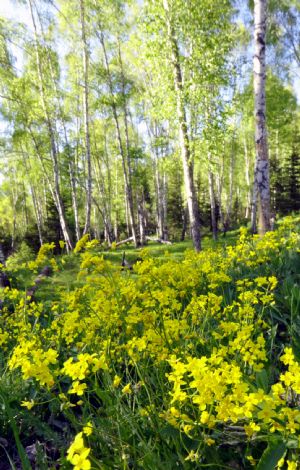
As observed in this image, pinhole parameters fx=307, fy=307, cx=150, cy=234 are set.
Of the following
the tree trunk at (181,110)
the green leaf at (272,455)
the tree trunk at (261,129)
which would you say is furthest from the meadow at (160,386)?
the tree trunk at (181,110)

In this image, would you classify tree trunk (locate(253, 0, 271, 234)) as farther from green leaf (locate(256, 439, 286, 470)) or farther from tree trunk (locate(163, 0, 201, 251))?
green leaf (locate(256, 439, 286, 470))

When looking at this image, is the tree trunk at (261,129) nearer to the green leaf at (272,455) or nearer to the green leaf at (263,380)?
the green leaf at (263,380)

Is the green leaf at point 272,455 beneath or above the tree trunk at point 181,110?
beneath

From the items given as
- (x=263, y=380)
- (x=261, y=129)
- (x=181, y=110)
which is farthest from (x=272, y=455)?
(x=181, y=110)

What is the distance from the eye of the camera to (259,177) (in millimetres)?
5895

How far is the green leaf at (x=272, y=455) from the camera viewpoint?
3.61ft

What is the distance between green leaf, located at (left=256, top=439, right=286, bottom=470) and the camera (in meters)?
1.10

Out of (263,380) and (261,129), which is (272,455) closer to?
(263,380)

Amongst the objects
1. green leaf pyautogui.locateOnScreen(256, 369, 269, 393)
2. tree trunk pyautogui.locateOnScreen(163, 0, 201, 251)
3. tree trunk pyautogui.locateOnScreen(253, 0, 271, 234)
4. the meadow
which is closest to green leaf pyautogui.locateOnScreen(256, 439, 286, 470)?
the meadow

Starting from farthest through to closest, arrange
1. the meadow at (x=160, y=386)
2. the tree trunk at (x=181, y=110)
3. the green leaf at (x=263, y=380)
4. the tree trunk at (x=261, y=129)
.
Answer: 1. the tree trunk at (x=181, y=110)
2. the tree trunk at (x=261, y=129)
3. the green leaf at (x=263, y=380)
4. the meadow at (x=160, y=386)

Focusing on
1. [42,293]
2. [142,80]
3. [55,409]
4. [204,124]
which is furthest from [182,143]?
[142,80]

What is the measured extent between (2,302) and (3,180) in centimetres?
2645

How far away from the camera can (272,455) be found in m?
1.12

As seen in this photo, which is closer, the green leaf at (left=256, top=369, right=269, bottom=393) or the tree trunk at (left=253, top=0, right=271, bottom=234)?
the green leaf at (left=256, top=369, right=269, bottom=393)
